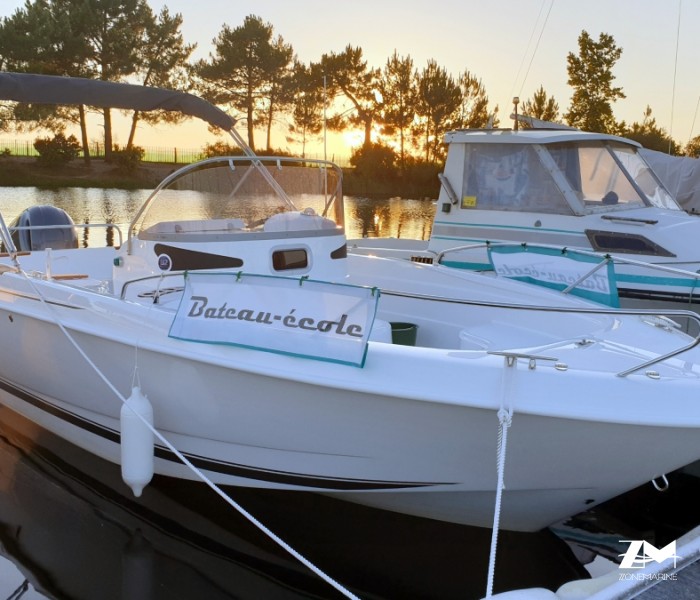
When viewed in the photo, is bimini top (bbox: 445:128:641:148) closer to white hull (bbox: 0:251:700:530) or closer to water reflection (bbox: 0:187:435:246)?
white hull (bbox: 0:251:700:530)

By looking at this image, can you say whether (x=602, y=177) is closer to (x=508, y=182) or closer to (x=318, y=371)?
(x=508, y=182)

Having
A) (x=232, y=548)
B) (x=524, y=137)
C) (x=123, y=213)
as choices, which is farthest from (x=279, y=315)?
(x=123, y=213)

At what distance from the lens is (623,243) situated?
7445 mm

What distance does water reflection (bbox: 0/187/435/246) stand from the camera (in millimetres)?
13667

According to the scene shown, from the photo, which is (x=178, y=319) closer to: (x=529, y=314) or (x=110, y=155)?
(x=529, y=314)

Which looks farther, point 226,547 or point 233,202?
point 233,202

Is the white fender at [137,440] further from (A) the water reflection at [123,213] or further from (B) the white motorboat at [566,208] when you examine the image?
(A) the water reflection at [123,213]

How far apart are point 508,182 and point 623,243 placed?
1.38m

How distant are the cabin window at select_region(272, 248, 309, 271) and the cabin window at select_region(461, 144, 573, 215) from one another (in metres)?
3.96

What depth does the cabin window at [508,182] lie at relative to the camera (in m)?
7.86

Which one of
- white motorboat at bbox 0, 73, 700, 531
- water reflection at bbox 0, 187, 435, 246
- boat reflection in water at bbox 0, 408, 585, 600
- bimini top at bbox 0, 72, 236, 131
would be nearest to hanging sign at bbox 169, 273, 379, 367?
white motorboat at bbox 0, 73, 700, 531

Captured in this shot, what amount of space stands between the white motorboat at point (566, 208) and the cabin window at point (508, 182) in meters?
0.01

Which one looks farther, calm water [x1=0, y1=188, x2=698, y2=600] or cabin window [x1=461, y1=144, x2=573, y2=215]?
cabin window [x1=461, y1=144, x2=573, y2=215]

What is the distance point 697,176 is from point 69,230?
9486 mm
